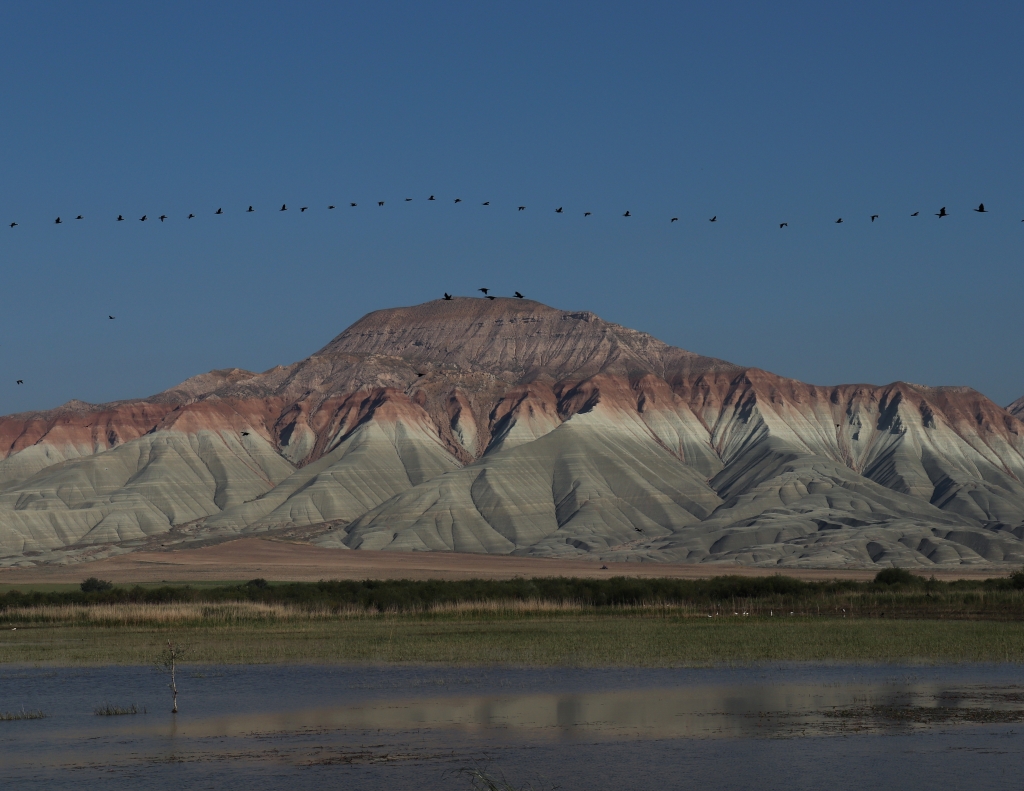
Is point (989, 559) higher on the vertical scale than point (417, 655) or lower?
lower

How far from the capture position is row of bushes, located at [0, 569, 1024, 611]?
73.1 m

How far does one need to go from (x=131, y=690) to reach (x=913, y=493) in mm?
152446

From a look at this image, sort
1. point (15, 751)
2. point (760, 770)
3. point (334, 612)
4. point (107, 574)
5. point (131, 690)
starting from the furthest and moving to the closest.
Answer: point (107, 574) → point (334, 612) → point (131, 690) → point (15, 751) → point (760, 770)

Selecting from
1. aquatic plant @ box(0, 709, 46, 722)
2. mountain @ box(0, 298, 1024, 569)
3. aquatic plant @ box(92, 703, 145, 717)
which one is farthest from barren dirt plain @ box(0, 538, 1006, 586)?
aquatic plant @ box(0, 709, 46, 722)

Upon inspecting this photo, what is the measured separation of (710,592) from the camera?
77.3 meters

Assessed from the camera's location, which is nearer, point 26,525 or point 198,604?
point 198,604

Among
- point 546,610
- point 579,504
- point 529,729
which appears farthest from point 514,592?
point 579,504

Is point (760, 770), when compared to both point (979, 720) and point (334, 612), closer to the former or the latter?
point (979, 720)

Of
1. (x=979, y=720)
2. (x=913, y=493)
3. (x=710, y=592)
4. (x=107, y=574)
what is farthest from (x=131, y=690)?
(x=913, y=493)

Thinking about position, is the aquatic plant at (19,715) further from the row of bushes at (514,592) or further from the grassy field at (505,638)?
the row of bushes at (514,592)

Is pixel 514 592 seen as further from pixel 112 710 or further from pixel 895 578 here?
pixel 112 710

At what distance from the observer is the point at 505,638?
54.0 m

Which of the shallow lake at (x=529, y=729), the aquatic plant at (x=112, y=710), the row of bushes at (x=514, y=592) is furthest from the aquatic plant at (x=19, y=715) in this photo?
the row of bushes at (x=514, y=592)

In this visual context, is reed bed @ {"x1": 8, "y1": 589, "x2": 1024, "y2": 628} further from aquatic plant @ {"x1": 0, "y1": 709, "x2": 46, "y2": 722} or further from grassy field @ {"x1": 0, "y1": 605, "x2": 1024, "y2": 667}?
aquatic plant @ {"x1": 0, "y1": 709, "x2": 46, "y2": 722}
